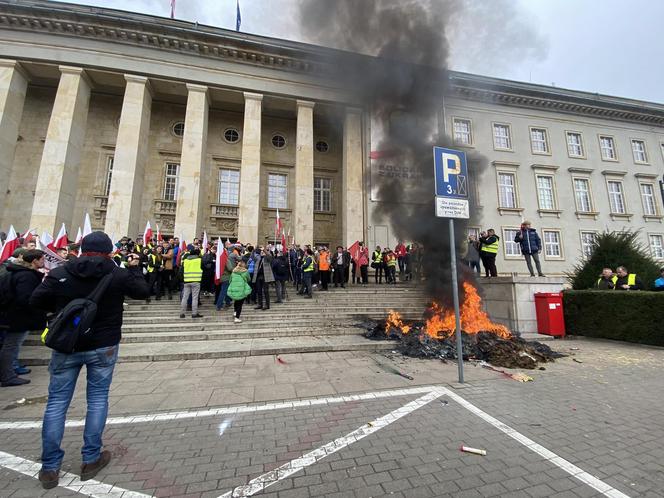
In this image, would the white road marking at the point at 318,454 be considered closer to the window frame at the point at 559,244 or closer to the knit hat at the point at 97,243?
the knit hat at the point at 97,243

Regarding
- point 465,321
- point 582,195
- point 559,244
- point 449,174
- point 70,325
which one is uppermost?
point 582,195

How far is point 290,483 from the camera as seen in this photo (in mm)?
2371

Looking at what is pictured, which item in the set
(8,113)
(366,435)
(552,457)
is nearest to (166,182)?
(8,113)

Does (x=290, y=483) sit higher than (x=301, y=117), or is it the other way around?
(x=301, y=117)

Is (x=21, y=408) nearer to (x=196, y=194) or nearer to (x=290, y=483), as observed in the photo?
(x=290, y=483)

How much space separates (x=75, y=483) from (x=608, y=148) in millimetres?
33970

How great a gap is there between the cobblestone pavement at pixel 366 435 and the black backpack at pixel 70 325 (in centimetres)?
108

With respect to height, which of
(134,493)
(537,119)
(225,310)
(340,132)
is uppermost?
(537,119)

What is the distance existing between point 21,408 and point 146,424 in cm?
187

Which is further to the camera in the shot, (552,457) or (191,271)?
(191,271)

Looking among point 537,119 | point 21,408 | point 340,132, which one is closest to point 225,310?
point 21,408

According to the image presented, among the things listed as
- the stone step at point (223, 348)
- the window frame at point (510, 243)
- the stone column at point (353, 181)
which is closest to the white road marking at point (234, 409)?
the stone step at point (223, 348)

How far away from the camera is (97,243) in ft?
8.91

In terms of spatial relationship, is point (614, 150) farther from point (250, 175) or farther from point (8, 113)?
point (8, 113)
